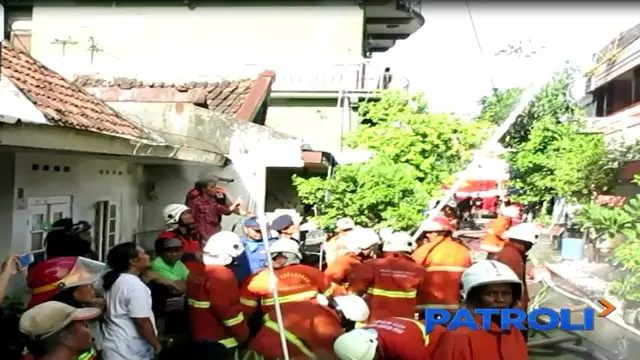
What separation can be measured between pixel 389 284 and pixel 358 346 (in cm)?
154

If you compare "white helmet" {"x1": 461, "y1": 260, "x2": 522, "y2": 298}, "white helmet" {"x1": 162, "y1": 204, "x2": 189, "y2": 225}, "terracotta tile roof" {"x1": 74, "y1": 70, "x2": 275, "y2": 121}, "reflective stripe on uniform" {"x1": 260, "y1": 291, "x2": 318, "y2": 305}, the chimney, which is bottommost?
"reflective stripe on uniform" {"x1": 260, "y1": 291, "x2": 318, "y2": 305}

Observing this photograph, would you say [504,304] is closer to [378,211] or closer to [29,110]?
[29,110]

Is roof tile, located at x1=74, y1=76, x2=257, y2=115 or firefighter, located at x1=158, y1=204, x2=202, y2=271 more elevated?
roof tile, located at x1=74, y1=76, x2=257, y2=115

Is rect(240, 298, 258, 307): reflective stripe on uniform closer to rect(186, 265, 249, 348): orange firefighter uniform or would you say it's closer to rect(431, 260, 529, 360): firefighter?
rect(186, 265, 249, 348): orange firefighter uniform

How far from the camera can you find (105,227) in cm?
514

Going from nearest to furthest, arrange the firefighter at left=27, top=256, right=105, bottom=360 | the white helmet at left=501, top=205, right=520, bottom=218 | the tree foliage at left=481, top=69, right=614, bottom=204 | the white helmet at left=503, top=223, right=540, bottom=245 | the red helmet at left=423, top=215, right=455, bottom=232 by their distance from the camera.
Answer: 1. the firefighter at left=27, top=256, right=105, bottom=360
2. the white helmet at left=503, top=223, right=540, bottom=245
3. the red helmet at left=423, top=215, right=455, bottom=232
4. the tree foliage at left=481, top=69, right=614, bottom=204
5. the white helmet at left=501, top=205, right=520, bottom=218

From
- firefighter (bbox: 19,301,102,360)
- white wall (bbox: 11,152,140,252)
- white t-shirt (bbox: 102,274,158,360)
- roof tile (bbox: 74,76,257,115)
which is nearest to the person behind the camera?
firefighter (bbox: 19,301,102,360)

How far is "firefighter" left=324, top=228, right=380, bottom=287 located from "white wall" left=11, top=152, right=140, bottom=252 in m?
1.64

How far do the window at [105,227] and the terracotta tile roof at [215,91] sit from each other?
2.61ft

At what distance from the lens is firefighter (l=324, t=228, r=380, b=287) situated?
3875 mm

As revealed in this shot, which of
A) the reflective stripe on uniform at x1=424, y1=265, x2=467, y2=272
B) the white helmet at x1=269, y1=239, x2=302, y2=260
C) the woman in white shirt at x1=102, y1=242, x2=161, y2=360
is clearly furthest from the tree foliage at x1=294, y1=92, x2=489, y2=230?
the woman in white shirt at x1=102, y1=242, x2=161, y2=360

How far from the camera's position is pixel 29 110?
2.43 meters

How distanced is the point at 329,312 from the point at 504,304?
1001mm

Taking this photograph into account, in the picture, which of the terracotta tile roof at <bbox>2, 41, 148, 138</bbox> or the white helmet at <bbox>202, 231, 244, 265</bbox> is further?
the white helmet at <bbox>202, 231, 244, 265</bbox>
